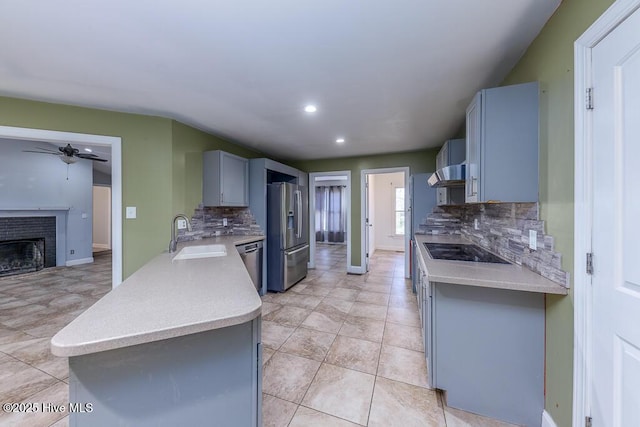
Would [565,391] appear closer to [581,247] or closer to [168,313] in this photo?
[581,247]

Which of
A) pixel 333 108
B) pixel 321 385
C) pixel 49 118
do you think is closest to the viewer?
pixel 321 385

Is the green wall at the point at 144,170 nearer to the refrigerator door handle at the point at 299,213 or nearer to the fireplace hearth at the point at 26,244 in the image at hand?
the refrigerator door handle at the point at 299,213

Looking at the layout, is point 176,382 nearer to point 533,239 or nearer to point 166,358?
point 166,358

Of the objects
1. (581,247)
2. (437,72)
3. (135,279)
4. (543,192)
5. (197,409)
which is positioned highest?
(437,72)

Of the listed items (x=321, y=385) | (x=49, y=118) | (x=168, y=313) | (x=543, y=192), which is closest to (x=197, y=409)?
(x=168, y=313)

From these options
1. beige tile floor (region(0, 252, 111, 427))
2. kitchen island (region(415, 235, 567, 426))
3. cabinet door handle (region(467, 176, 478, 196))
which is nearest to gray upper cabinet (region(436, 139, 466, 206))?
cabinet door handle (region(467, 176, 478, 196))

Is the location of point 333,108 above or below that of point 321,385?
above

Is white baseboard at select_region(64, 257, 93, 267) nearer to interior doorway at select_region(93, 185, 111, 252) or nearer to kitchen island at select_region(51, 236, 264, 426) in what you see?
interior doorway at select_region(93, 185, 111, 252)

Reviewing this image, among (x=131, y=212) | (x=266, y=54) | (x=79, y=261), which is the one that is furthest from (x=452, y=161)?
(x=79, y=261)

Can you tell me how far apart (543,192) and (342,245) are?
6.89m

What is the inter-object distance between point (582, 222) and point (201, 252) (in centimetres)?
276

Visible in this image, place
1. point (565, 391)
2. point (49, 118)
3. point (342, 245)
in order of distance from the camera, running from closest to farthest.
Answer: point (565, 391) → point (49, 118) → point (342, 245)

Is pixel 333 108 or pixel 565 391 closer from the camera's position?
pixel 565 391

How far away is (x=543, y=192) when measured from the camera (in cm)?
142
